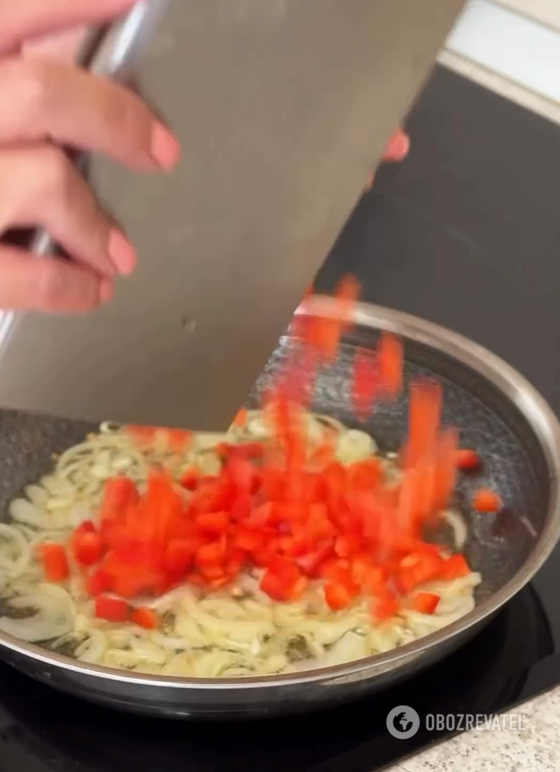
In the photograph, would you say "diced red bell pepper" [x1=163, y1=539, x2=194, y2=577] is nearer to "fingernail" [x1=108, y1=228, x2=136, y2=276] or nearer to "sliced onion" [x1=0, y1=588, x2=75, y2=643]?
"sliced onion" [x1=0, y1=588, x2=75, y2=643]

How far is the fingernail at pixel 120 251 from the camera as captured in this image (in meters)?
0.49

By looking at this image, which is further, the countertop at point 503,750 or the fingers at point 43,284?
the countertop at point 503,750

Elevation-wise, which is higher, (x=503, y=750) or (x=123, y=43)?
(x=123, y=43)

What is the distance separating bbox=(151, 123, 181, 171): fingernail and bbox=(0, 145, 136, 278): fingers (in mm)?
39

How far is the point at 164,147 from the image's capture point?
0.47 m

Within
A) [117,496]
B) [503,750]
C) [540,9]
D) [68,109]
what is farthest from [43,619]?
[540,9]

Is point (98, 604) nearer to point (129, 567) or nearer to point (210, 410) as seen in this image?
point (129, 567)

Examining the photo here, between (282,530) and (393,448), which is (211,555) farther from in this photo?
(393,448)

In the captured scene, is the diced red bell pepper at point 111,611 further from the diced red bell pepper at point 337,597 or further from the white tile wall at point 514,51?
the white tile wall at point 514,51

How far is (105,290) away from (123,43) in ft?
0.43

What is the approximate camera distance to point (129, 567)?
845mm

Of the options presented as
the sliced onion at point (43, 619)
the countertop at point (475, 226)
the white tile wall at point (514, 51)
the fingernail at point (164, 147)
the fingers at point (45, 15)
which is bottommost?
the sliced onion at point (43, 619)

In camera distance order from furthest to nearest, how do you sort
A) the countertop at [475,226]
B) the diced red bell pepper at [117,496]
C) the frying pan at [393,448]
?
the countertop at [475,226] → the diced red bell pepper at [117,496] → the frying pan at [393,448]

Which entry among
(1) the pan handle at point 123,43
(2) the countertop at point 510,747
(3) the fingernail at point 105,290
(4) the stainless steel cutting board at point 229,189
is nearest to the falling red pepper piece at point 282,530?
(2) the countertop at point 510,747
